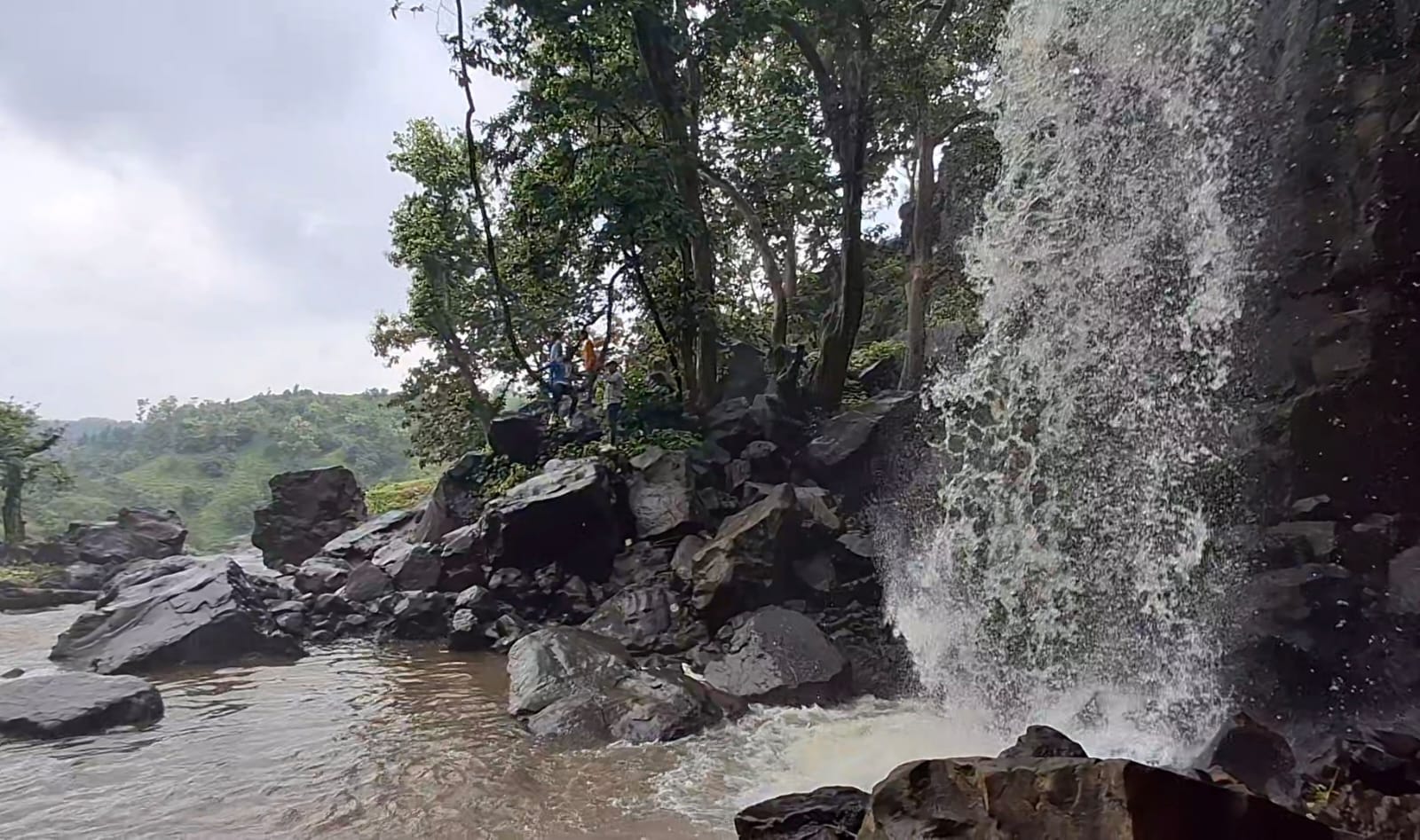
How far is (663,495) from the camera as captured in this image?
1280 cm

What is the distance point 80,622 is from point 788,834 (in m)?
12.2

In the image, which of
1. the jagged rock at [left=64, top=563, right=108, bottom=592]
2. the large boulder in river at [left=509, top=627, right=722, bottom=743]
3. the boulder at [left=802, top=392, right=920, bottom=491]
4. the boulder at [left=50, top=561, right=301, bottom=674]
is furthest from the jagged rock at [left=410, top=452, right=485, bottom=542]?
the jagged rock at [left=64, top=563, right=108, bottom=592]

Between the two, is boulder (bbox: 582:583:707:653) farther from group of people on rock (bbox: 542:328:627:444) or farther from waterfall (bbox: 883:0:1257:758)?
group of people on rock (bbox: 542:328:627:444)

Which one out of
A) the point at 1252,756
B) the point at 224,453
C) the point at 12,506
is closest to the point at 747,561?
the point at 1252,756

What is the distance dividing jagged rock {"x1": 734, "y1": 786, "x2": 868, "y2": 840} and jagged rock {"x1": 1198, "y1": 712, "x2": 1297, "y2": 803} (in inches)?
109

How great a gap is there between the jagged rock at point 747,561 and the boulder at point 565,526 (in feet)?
7.36

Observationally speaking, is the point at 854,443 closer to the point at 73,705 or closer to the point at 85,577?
the point at 73,705

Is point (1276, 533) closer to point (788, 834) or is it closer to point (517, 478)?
point (788, 834)

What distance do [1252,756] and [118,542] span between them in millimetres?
27270

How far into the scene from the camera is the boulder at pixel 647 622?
408 inches

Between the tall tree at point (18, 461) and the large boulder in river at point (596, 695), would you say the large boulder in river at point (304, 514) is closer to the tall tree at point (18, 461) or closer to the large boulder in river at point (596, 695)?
the tall tree at point (18, 461)

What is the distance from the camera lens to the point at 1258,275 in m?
7.94

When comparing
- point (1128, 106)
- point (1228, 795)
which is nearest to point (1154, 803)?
point (1228, 795)

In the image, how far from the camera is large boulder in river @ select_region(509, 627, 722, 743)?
747 centimetres
